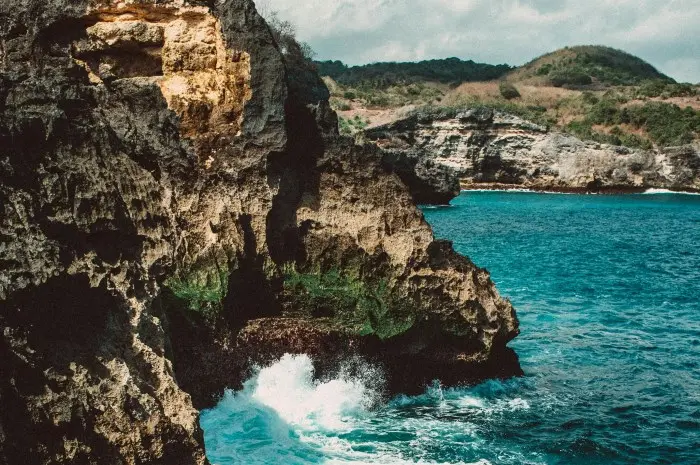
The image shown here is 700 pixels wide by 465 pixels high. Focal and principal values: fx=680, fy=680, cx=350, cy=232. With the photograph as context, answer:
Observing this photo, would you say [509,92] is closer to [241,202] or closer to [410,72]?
[410,72]

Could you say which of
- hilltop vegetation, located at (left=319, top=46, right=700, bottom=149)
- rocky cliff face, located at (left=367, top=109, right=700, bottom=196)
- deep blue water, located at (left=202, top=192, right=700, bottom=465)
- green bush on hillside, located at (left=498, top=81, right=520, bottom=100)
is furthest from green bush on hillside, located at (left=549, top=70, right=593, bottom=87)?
deep blue water, located at (left=202, top=192, right=700, bottom=465)

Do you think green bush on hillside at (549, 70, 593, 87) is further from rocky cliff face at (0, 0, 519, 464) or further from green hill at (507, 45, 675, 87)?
rocky cliff face at (0, 0, 519, 464)

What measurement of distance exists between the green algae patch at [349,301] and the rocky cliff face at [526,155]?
52165 mm

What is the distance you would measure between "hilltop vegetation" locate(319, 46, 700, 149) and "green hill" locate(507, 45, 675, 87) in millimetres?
203

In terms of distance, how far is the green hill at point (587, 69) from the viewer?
125m

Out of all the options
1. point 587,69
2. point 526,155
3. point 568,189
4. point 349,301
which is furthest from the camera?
point 587,69

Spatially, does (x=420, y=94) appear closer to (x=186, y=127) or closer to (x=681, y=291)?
(x=681, y=291)

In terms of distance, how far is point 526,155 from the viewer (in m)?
71.6

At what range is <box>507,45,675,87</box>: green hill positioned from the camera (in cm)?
12525

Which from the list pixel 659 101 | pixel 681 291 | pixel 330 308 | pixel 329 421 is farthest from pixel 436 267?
pixel 659 101

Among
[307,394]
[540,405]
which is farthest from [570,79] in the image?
[307,394]

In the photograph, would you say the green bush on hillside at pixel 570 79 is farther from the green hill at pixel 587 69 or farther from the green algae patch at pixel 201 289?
Result: the green algae patch at pixel 201 289

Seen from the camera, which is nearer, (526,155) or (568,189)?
(568,189)

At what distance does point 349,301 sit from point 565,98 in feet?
329
